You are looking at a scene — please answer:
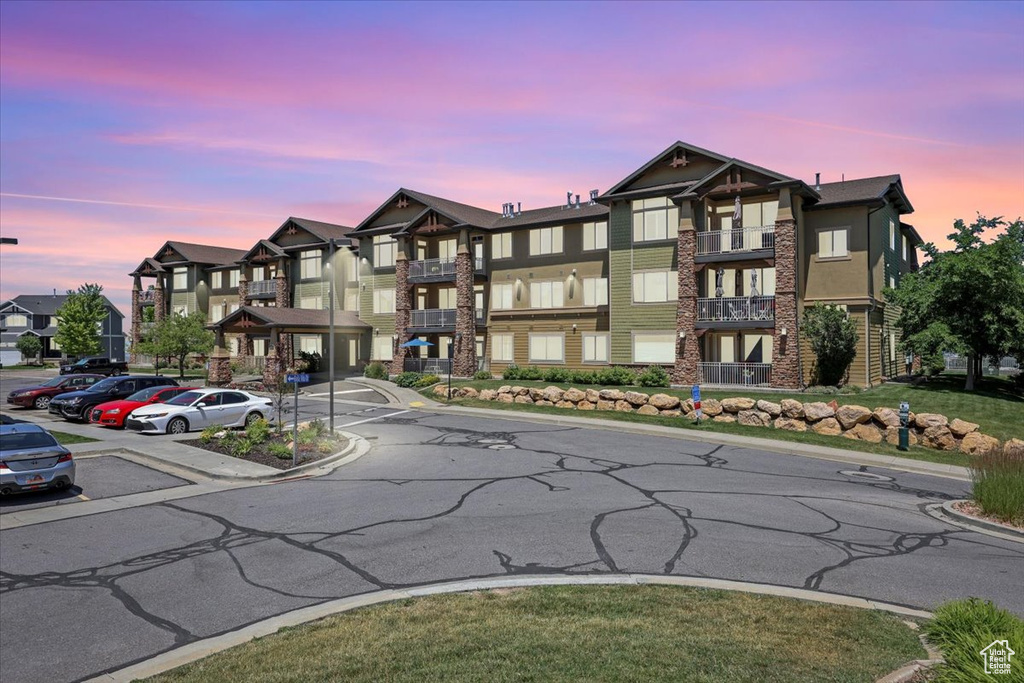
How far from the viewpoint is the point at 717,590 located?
848cm

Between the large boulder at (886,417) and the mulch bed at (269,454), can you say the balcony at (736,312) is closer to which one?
the large boulder at (886,417)

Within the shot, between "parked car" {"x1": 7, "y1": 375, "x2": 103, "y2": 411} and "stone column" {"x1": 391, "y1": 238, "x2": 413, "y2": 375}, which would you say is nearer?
"parked car" {"x1": 7, "y1": 375, "x2": 103, "y2": 411}

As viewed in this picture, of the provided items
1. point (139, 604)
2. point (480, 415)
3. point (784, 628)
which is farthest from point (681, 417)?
point (139, 604)

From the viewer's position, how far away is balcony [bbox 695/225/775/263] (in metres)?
32.5

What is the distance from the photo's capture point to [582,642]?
6.84 meters

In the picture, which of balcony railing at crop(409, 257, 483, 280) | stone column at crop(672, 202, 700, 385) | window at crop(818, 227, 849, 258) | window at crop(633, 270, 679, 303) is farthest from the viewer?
balcony railing at crop(409, 257, 483, 280)

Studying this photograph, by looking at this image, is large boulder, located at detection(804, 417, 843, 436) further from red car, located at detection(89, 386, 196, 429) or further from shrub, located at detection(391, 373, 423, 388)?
red car, located at detection(89, 386, 196, 429)

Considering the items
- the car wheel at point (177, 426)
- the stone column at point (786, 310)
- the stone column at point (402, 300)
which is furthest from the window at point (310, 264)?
the stone column at point (786, 310)

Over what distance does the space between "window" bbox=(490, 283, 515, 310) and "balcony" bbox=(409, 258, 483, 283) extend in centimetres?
167

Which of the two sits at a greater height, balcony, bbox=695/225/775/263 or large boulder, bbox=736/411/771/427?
balcony, bbox=695/225/775/263

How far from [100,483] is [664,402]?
1963cm

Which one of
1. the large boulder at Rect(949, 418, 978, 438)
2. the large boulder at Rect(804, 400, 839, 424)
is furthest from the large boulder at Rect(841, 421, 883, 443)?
the large boulder at Rect(949, 418, 978, 438)

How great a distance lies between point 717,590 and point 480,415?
20514 millimetres

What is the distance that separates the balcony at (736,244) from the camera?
3253 cm
